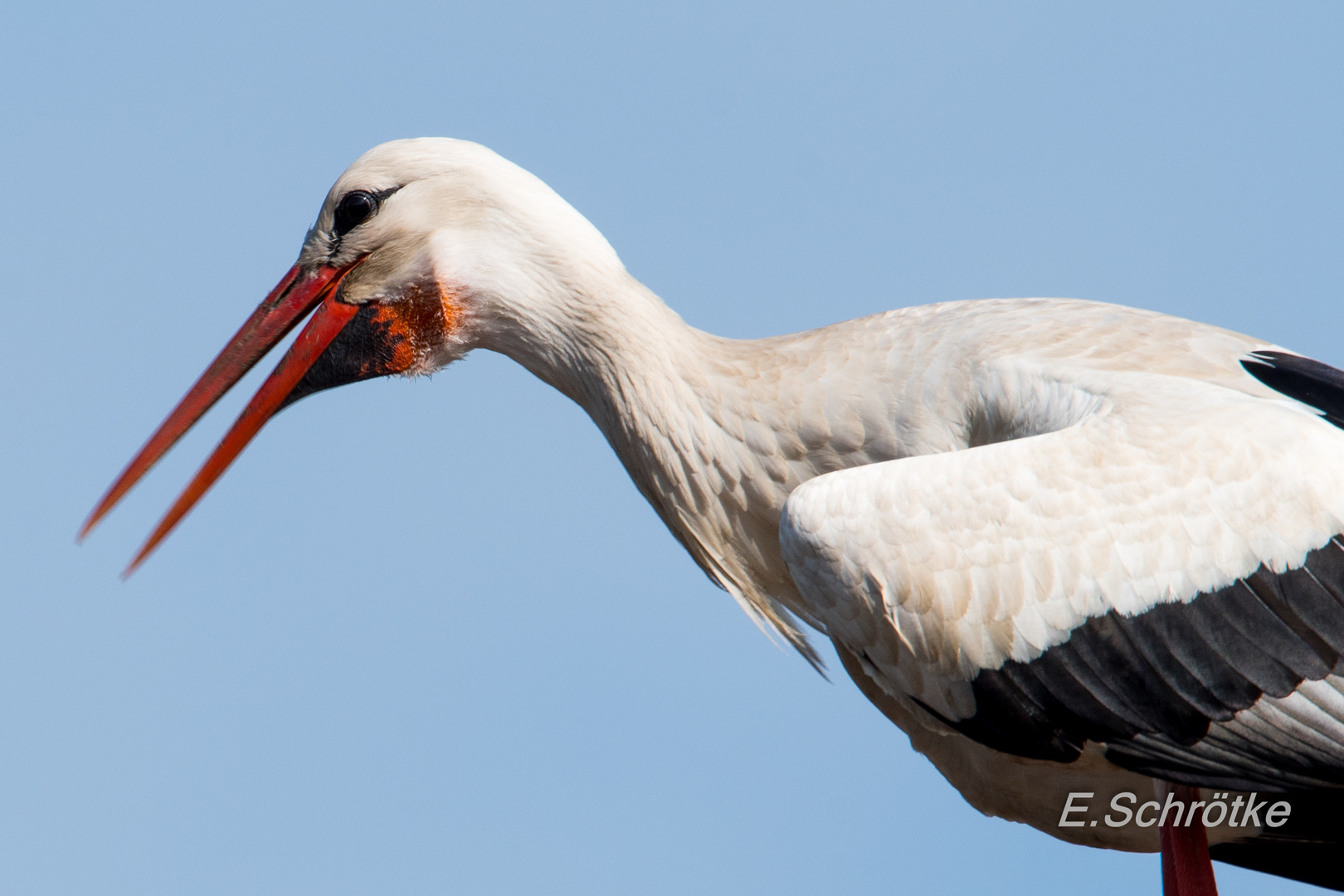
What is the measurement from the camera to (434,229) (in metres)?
3.70

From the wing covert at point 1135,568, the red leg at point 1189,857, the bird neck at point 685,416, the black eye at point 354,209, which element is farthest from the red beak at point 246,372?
the red leg at point 1189,857

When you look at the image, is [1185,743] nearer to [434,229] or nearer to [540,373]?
[540,373]

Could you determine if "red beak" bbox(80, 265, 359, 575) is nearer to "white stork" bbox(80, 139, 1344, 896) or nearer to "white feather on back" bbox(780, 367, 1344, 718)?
"white stork" bbox(80, 139, 1344, 896)

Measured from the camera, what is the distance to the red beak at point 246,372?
3.88 meters

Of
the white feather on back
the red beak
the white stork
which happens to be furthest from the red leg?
the red beak

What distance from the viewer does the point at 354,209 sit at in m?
3.80

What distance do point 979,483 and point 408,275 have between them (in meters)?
1.46

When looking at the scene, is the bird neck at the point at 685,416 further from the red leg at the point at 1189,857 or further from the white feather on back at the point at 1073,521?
the red leg at the point at 1189,857

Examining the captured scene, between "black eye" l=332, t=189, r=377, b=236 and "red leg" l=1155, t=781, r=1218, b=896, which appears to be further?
"black eye" l=332, t=189, r=377, b=236

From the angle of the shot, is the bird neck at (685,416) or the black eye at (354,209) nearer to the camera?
the bird neck at (685,416)

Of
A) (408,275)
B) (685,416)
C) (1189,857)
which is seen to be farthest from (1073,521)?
(408,275)

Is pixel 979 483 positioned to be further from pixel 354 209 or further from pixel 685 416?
pixel 354 209

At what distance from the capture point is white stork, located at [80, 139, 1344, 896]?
3090mm

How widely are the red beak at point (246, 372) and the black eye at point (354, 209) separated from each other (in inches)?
4.1
